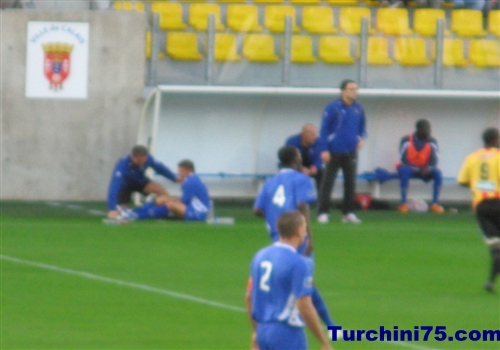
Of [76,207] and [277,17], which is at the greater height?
[277,17]

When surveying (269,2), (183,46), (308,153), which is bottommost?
(308,153)

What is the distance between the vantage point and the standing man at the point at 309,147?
19.9 metres

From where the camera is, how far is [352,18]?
73.6ft

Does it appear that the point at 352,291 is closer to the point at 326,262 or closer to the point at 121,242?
the point at 326,262

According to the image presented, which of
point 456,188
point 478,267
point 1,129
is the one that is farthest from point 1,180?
point 478,267

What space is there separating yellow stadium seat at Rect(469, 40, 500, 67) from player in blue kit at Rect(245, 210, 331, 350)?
16.7 meters

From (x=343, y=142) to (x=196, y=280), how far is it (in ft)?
20.7

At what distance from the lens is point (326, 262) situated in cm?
1378

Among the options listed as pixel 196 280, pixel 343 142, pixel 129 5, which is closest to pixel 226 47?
pixel 129 5

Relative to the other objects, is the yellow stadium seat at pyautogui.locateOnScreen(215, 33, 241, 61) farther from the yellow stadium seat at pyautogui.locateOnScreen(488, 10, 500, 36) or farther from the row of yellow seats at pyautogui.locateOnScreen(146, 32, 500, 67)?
the yellow stadium seat at pyautogui.locateOnScreen(488, 10, 500, 36)

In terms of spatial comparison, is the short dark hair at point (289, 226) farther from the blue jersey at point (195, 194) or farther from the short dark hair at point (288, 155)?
the blue jersey at point (195, 194)

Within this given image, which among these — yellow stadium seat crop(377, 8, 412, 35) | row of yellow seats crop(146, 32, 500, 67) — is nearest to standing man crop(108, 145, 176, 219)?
row of yellow seats crop(146, 32, 500, 67)

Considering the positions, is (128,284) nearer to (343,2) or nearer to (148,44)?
(148,44)

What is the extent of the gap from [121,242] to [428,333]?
6.71 m
